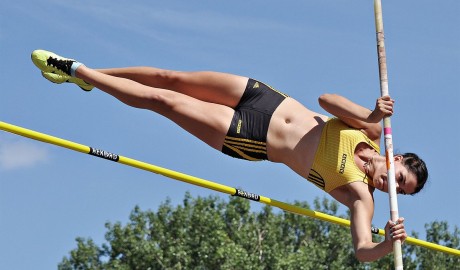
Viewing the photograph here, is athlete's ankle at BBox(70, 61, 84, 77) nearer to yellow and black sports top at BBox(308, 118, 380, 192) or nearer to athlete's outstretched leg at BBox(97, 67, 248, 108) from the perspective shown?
athlete's outstretched leg at BBox(97, 67, 248, 108)

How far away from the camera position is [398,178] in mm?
7973

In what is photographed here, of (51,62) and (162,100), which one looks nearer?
(162,100)

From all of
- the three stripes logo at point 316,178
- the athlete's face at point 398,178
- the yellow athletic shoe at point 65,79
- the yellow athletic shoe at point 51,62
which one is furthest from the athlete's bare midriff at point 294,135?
the yellow athletic shoe at point 51,62

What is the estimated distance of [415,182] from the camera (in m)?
7.99

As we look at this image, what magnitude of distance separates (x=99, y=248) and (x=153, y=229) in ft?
9.17

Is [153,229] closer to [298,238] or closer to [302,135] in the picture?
[298,238]

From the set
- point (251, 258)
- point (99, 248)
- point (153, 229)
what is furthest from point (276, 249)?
point (99, 248)

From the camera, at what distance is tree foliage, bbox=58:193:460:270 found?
1403 inches

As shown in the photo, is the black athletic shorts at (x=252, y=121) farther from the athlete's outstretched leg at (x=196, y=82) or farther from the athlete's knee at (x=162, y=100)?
the athlete's knee at (x=162, y=100)

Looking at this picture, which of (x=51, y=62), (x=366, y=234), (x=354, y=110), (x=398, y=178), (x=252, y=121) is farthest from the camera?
(x=51, y=62)

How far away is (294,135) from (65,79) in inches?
70.4

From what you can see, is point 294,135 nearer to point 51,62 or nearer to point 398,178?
point 398,178

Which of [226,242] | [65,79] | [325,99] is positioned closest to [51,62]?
[65,79]

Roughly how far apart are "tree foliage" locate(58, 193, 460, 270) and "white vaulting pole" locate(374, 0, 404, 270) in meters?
26.3
